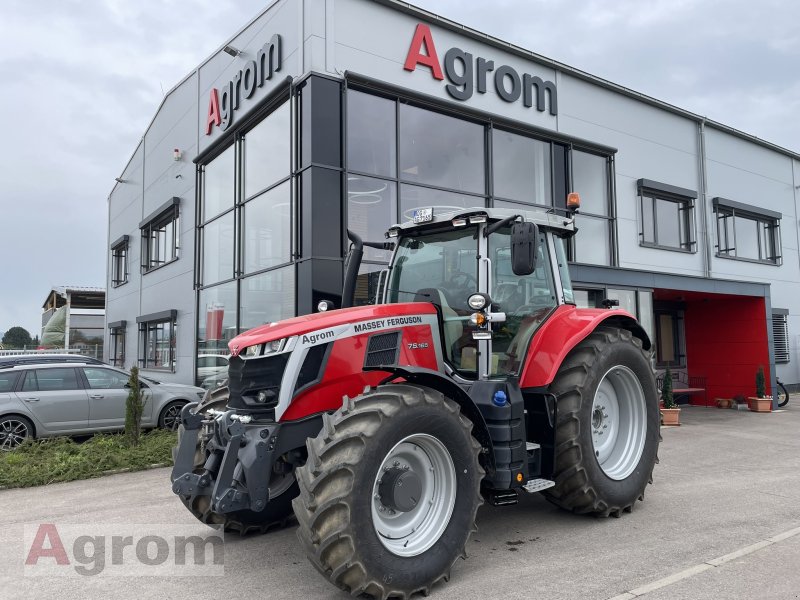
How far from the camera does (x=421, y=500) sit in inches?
159

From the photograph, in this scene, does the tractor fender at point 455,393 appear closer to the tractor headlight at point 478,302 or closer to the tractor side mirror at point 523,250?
the tractor headlight at point 478,302

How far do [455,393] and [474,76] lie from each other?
28.3 feet

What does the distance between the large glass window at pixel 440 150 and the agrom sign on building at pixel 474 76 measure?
601 millimetres

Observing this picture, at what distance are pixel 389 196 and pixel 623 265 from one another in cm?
636

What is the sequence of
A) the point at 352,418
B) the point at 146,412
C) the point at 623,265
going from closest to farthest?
1. the point at 352,418
2. the point at 146,412
3. the point at 623,265

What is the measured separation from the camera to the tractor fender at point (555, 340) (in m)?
4.98

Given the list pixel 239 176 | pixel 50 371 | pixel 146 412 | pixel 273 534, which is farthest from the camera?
pixel 239 176

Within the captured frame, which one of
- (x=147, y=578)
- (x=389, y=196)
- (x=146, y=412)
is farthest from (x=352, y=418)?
(x=146, y=412)

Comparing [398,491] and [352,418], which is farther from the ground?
[352,418]

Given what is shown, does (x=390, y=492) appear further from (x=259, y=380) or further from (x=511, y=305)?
(x=511, y=305)

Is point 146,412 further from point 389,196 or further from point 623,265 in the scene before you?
point 623,265

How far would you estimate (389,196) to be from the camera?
10.5 m

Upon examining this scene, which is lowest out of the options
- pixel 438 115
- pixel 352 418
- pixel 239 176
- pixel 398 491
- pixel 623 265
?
pixel 398 491

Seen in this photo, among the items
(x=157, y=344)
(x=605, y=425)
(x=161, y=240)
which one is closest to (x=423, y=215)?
(x=605, y=425)
